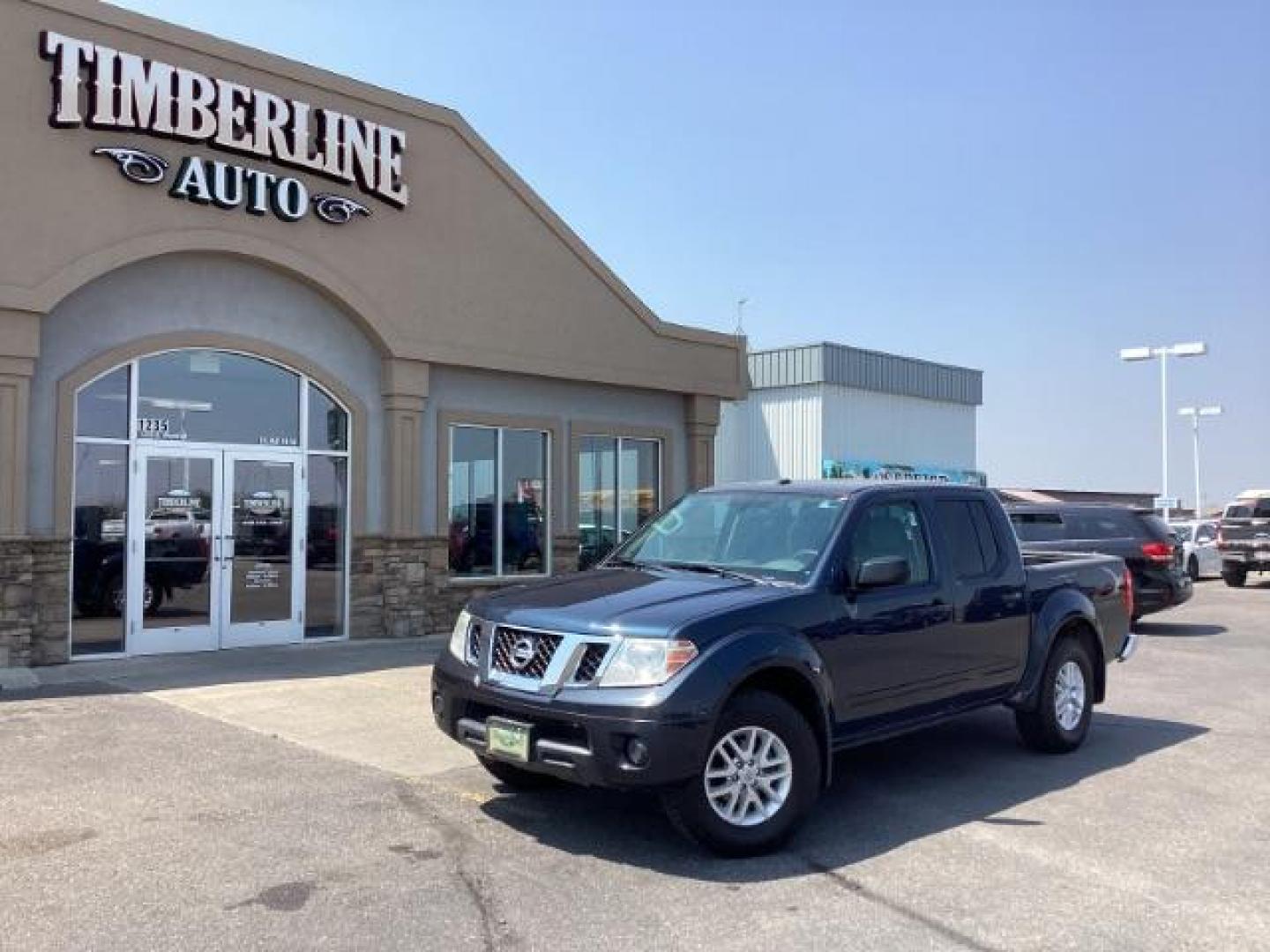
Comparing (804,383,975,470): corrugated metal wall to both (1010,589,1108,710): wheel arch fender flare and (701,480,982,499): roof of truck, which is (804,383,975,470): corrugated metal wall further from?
(701,480,982,499): roof of truck

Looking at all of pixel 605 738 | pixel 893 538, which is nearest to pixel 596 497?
pixel 893 538

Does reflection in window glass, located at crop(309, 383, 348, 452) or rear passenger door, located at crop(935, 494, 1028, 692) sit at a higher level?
reflection in window glass, located at crop(309, 383, 348, 452)

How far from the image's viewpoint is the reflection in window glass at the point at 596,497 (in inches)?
626

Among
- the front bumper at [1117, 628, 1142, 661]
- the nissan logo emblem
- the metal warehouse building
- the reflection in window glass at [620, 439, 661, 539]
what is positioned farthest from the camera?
the metal warehouse building

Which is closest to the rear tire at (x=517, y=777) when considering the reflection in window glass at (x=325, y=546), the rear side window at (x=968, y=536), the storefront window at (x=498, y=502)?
the rear side window at (x=968, y=536)

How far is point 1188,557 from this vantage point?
83.9 feet

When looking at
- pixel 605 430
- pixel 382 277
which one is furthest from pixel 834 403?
pixel 382 277

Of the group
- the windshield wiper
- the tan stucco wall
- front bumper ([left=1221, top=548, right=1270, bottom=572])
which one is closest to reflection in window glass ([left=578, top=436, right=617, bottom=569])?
the tan stucco wall

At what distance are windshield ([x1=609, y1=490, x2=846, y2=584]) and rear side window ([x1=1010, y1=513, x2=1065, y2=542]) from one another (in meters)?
10.5

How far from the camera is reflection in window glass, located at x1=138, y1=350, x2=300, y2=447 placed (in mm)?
11641

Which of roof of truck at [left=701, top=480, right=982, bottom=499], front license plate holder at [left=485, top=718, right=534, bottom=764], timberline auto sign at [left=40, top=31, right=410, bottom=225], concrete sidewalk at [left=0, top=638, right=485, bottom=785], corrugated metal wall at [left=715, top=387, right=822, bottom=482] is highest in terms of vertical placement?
timberline auto sign at [left=40, top=31, right=410, bottom=225]

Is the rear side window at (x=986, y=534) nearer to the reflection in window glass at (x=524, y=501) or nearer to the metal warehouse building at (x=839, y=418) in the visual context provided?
the reflection in window glass at (x=524, y=501)

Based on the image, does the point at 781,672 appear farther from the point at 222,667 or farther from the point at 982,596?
the point at 222,667

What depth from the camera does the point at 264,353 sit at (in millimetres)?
12391
